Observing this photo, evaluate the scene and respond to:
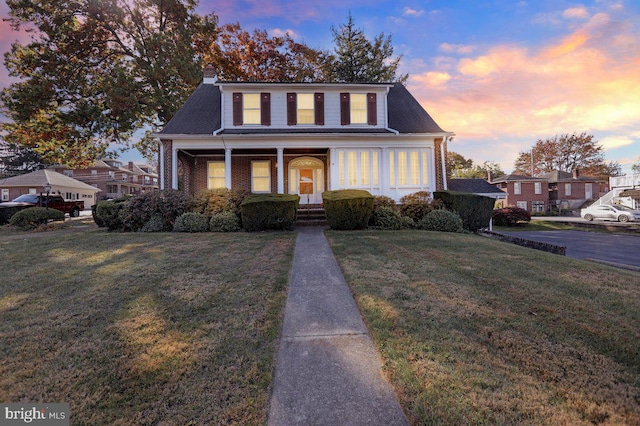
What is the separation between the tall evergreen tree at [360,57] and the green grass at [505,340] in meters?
20.8

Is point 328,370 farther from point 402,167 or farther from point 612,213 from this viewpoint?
point 612,213

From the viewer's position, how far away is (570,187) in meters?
35.0

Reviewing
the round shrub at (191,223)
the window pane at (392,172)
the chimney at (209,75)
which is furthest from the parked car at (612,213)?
the chimney at (209,75)

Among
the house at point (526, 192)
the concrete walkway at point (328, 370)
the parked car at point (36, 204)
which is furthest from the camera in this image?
the house at point (526, 192)

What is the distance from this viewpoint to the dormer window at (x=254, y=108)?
12.3 meters

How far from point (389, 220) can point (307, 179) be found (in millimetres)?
5453

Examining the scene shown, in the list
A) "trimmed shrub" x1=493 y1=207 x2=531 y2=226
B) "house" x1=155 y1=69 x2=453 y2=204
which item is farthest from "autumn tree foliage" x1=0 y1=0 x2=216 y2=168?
"trimmed shrub" x1=493 y1=207 x2=531 y2=226

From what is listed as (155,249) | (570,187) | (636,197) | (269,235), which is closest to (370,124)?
(269,235)

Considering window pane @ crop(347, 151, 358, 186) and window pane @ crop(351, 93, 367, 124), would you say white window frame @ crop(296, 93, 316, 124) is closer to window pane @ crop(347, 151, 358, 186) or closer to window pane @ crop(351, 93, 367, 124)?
window pane @ crop(351, 93, 367, 124)

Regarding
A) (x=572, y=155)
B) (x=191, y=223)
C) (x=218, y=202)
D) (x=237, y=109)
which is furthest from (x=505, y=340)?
(x=572, y=155)

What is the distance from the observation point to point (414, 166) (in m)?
12.1

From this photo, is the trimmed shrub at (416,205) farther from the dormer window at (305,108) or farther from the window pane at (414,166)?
the dormer window at (305,108)

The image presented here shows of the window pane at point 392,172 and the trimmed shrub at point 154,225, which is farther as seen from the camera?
the window pane at point 392,172

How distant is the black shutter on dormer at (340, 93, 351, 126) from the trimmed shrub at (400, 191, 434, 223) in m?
4.68
